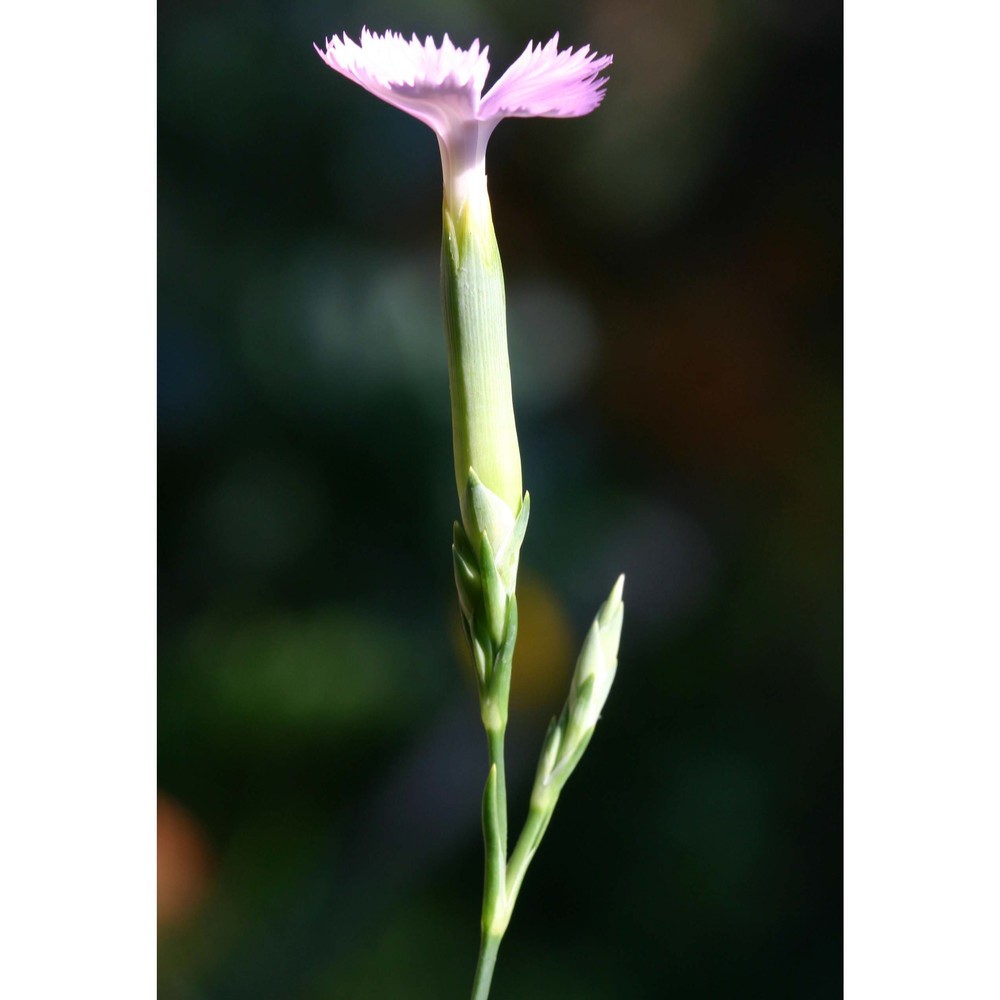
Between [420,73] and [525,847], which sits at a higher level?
[420,73]

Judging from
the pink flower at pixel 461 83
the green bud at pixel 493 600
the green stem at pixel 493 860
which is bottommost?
the green stem at pixel 493 860

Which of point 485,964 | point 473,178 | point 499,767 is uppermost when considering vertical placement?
point 473,178

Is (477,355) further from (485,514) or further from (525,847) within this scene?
(525,847)

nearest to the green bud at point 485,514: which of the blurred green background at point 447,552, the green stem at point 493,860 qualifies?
the green stem at point 493,860

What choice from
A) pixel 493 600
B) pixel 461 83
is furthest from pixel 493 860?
pixel 461 83

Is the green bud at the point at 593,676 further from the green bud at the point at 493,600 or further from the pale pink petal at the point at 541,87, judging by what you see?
the pale pink petal at the point at 541,87

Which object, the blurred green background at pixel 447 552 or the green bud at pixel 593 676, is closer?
the green bud at pixel 593 676

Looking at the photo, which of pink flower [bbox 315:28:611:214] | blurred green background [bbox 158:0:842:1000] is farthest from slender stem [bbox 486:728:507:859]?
blurred green background [bbox 158:0:842:1000]

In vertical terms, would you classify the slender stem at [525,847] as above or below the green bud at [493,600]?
below

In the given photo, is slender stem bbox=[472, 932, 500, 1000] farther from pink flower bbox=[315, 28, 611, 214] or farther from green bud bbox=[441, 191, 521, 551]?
pink flower bbox=[315, 28, 611, 214]
